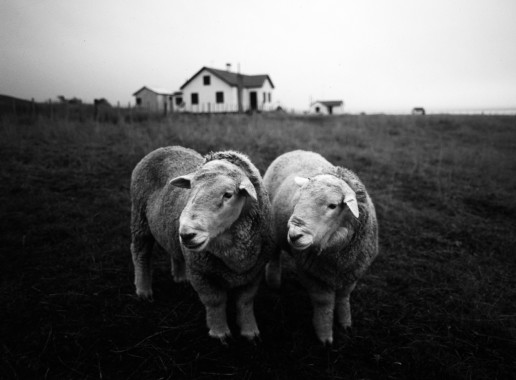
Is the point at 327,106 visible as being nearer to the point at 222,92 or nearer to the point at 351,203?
the point at 222,92

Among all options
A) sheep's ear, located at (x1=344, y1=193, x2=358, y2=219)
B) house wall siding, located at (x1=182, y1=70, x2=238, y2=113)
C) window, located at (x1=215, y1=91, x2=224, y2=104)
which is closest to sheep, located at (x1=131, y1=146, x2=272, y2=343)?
sheep's ear, located at (x1=344, y1=193, x2=358, y2=219)

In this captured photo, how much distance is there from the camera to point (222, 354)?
2.95 m

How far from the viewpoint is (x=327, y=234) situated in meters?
2.67

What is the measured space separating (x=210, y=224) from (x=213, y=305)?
1097 mm

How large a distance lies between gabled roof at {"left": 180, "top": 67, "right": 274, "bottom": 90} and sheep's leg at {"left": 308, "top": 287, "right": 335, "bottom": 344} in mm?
32405

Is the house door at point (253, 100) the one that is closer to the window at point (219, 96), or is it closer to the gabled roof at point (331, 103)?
the window at point (219, 96)

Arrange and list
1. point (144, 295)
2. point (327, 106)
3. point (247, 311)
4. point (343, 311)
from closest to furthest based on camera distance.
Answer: point (247, 311) < point (343, 311) < point (144, 295) < point (327, 106)

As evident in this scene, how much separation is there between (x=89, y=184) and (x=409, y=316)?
6.79 meters

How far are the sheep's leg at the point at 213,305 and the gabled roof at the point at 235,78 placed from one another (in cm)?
3235

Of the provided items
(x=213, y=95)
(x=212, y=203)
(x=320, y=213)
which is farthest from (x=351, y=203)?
(x=213, y=95)

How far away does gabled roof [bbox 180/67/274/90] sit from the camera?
33.3 metres

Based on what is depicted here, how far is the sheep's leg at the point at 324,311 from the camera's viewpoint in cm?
313

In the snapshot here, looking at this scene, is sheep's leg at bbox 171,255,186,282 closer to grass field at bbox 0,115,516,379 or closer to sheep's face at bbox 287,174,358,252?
grass field at bbox 0,115,516,379

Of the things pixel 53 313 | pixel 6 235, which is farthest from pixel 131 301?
pixel 6 235
